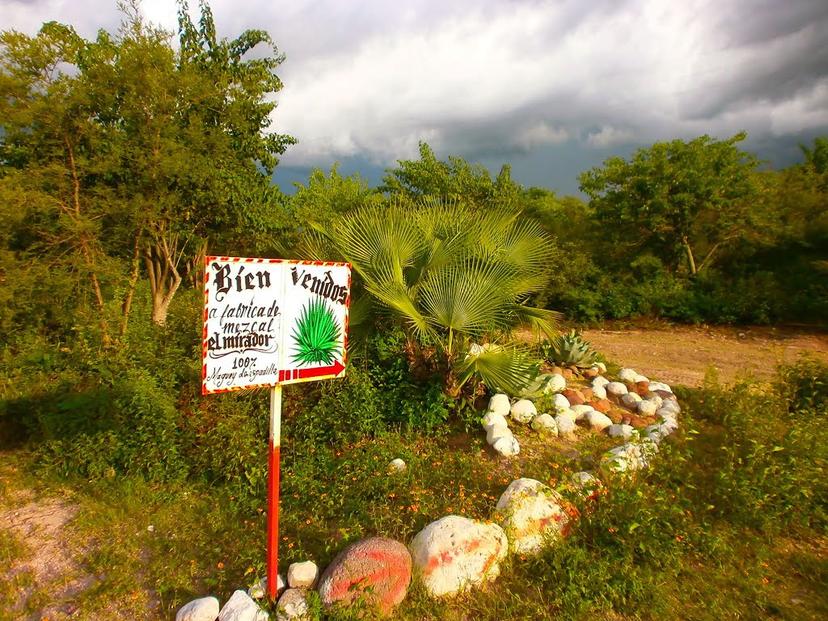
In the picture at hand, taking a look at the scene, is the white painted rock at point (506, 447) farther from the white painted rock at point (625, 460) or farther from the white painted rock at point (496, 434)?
the white painted rock at point (625, 460)

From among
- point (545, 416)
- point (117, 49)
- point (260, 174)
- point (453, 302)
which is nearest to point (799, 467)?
point (545, 416)

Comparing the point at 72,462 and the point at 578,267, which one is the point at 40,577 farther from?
the point at 578,267

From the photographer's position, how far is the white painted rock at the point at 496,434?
14.0ft

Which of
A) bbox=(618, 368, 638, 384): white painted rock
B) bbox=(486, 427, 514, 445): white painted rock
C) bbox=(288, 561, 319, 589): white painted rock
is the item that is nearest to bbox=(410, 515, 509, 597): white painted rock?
bbox=(288, 561, 319, 589): white painted rock

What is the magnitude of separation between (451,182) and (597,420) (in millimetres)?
12841

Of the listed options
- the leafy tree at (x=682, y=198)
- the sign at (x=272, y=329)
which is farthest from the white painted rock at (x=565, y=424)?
the leafy tree at (x=682, y=198)

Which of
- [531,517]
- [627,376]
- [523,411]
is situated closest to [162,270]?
[523,411]

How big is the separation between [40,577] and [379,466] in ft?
7.54

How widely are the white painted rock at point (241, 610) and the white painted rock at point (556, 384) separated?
→ 11.9 ft

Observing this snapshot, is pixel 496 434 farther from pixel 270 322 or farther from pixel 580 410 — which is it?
pixel 270 322

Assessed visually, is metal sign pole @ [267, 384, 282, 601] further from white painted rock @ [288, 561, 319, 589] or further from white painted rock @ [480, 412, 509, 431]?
white painted rock @ [480, 412, 509, 431]

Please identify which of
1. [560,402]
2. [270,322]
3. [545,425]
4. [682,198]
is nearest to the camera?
[270,322]

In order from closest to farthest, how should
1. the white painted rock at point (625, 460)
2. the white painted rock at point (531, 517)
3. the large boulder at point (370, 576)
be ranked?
the large boulder at point (370, 576) → the white painted rock at point (531, 517) → the white painted rock at point (625, 460)

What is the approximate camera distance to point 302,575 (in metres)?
2.68
